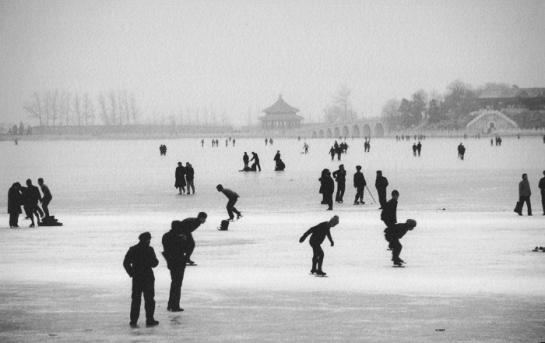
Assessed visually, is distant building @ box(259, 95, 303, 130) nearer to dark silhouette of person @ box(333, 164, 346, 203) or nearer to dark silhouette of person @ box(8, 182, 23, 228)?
dark silhouette of person @ box(333, 164, 346, 203)

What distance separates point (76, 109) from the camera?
637 feet

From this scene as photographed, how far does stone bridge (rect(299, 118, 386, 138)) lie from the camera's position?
152 m

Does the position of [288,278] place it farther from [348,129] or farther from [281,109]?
[281,109]

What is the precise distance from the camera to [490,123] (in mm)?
139500

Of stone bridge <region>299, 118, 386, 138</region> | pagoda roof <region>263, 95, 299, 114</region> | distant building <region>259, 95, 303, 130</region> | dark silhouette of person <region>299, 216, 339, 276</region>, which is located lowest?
dark silhouette of person <region>299, 216, 339, 276</region>

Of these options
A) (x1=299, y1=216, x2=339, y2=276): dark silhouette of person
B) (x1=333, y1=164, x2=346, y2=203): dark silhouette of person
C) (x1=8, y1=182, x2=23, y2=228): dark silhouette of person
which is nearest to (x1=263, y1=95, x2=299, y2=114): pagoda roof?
(x1=333, y1=164, x2=346, y2=203): dark silhouette of person

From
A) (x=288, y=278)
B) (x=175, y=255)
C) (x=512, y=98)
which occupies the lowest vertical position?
(x=288, y=278)

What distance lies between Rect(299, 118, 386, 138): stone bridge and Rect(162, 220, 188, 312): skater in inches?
5551

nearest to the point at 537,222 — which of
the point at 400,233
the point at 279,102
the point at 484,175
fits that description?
the point at 400,233

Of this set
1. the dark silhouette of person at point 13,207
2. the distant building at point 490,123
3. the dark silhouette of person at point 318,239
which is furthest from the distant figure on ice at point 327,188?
the distant building at point 490,123

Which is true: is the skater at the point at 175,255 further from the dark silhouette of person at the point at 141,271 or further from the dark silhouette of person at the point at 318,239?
the dark silhouette of person at the point at 318,239

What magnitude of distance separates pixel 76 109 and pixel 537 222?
18542cm

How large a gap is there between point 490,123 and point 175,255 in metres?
136

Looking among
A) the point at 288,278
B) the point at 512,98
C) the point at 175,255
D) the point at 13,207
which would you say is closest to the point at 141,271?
the point at 175,255
